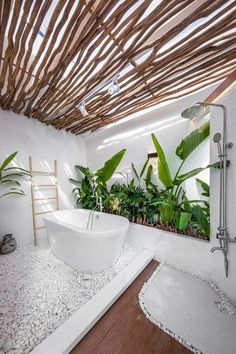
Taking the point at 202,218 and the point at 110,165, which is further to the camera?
the point at 110,165

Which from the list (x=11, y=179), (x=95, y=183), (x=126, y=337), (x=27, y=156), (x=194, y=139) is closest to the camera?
(x=126, y=337)

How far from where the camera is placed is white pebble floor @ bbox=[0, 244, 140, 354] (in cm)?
101

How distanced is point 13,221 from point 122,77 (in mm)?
2563

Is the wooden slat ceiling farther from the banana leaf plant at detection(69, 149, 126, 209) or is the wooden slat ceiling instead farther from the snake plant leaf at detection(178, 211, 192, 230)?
the snake plant leaf at detection(178, 211, 192, 230)

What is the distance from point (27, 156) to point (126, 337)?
8.68ft

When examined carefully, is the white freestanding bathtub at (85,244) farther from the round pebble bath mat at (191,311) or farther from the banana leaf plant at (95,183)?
the banana leaf plant at (95,183)

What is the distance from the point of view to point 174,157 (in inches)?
89.4

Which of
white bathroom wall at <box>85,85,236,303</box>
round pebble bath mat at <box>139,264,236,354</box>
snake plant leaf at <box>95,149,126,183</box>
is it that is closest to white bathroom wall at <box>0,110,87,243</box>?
white bathroom wall at <box>85,85,236,303</box>

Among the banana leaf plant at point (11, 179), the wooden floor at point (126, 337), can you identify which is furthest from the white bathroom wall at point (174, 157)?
the banana leaf plant at point (11, 179)

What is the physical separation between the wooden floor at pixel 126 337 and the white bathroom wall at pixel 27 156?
1.98 m

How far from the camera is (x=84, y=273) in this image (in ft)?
5.50

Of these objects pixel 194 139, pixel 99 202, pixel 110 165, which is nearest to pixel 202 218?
pixel 194 139

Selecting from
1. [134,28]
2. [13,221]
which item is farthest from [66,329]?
[134,28]

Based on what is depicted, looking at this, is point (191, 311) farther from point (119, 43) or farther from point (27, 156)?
point (27, 156)
